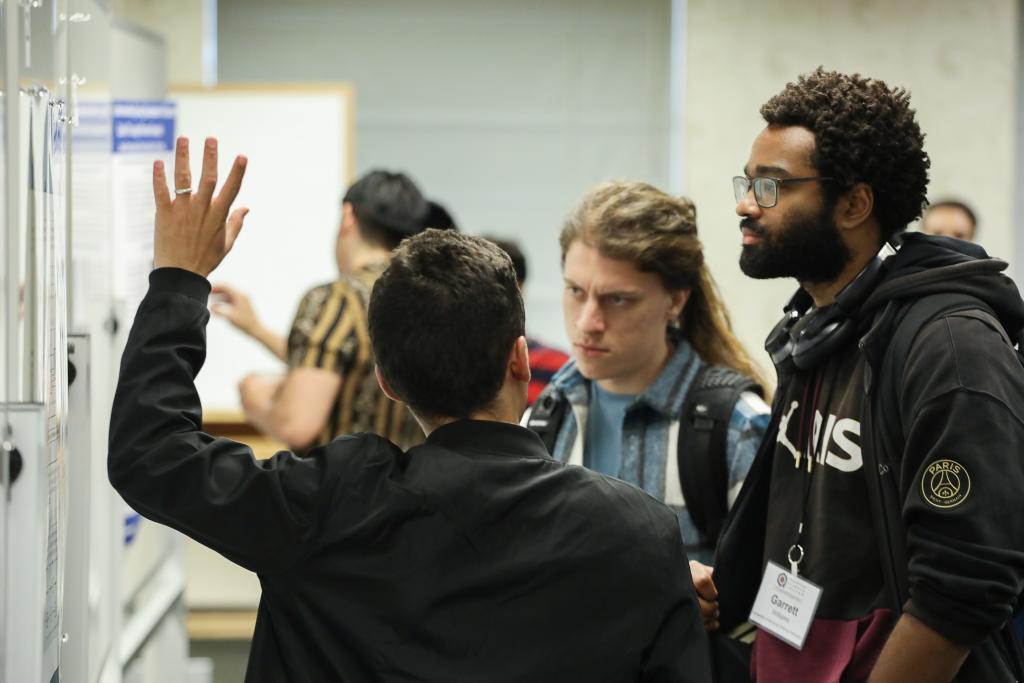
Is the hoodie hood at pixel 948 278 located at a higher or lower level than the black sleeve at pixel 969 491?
higher

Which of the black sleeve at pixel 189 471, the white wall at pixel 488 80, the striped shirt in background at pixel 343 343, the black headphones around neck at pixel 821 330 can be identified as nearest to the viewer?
the black sleeve at pixel 189 471


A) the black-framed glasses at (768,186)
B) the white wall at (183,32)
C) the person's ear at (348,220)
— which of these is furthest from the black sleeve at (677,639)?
the white wall at (183,32)

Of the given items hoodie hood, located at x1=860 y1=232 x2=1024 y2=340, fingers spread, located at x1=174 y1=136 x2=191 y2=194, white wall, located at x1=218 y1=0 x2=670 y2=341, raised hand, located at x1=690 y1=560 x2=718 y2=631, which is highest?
white wall, located at x1=218 y1=0 x2=670 y2=341

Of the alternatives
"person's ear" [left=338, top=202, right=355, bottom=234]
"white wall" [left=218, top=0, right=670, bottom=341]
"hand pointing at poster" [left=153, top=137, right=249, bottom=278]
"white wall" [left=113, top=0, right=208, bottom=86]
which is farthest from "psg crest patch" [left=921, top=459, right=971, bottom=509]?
"white wall" [left=113, top=0, right=208, bottom=86]

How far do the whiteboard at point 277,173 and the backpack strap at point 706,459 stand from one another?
11.9 ft

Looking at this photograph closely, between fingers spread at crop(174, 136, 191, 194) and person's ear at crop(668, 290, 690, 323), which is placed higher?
fingers spread at crop(174, 136, 191, 194)

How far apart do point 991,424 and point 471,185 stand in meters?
4.65

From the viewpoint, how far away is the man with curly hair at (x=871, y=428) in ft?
4.53

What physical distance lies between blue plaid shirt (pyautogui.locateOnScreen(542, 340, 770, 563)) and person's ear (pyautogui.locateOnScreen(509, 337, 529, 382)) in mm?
666

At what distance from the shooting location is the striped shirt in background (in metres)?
3.16

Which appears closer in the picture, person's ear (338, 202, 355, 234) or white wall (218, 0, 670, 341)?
person's ear (338, 202, 355, 234)

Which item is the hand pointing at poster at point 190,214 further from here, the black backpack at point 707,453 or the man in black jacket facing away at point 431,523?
the black backpack at point 707,453

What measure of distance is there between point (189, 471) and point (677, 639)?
546 mm

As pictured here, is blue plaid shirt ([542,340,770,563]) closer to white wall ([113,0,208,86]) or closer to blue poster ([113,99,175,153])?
blue poster ([113,99,175,153])
